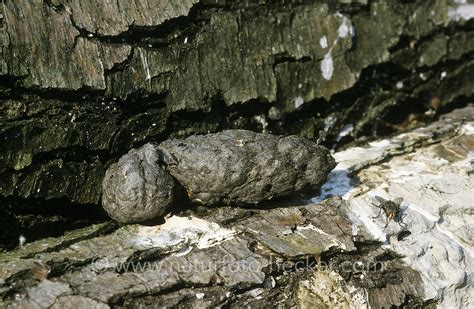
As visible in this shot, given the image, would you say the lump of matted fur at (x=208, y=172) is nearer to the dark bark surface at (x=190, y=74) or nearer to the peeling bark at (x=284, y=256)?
the peeling bark at (x=284, y=256)

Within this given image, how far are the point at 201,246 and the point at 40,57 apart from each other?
124 centimetres

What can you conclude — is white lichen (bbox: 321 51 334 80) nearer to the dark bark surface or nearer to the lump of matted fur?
the dark bark surface

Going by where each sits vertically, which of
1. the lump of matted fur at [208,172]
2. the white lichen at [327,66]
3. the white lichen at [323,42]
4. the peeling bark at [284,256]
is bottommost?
the peeling bark at [284,256]

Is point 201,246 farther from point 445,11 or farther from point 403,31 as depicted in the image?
point 445,11

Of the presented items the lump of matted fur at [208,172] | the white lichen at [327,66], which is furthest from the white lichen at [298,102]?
the lump of matted fur at [208,172]

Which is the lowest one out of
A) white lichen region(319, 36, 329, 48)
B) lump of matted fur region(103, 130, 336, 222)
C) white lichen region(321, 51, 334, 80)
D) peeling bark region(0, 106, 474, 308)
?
peeling bark region(0, 106, 474, 308)

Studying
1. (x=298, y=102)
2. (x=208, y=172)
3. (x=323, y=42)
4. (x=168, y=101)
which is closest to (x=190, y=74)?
(x=168, y=101)

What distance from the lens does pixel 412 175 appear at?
400cm

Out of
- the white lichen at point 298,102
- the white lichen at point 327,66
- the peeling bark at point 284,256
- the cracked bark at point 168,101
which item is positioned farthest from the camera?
the white lichen at point 327,66

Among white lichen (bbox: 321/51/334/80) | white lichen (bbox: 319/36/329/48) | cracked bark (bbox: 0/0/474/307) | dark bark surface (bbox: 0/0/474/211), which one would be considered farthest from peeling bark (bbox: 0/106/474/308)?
white lichen (bbox: 319/36/329/48)

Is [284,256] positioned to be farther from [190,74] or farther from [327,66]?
[327,66]

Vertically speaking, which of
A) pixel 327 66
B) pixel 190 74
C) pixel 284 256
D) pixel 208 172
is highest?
pixel 190 74

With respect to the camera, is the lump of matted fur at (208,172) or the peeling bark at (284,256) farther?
the lump of matted fur at (208,172)

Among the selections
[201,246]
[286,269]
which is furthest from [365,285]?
[201,246]
